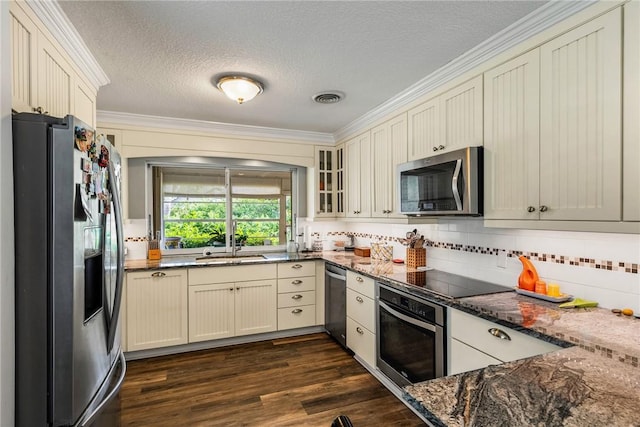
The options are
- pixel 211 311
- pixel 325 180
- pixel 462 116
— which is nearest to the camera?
pixel 462 116

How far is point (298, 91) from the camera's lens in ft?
8.79

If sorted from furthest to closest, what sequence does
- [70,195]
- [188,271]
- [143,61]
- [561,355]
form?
[188,271] < [143,61] < [70,195] < [561,355]

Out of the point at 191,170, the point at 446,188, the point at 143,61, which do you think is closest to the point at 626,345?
the point at 446,188

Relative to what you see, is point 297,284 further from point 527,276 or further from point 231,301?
point 527,276

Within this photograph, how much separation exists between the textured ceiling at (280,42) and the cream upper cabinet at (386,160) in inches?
11.6

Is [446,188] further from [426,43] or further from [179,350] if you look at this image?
[179,350]

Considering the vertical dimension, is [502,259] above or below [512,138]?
below

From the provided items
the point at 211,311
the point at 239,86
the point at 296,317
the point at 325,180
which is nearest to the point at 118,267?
the point at 239,86

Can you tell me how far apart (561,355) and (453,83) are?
1.79 metres

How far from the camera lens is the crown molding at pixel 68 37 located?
153cm

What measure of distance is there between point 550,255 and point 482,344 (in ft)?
2.45

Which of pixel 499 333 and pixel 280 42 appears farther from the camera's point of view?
pixel 280 42

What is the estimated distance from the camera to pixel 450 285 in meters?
2.24

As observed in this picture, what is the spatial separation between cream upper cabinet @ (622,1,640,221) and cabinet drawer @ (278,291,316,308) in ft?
9.26
